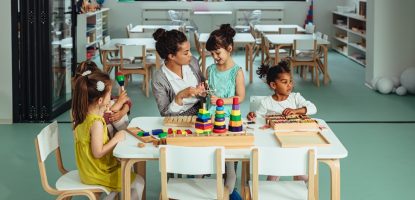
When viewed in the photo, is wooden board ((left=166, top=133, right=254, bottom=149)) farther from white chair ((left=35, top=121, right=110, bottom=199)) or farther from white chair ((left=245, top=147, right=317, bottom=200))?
white chair ((left=35, top=121, right=110, bottom=199))

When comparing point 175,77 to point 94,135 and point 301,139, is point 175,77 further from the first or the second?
point 301,139

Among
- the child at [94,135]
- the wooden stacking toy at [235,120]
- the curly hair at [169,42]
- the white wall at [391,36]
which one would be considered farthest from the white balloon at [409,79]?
the child at [94,135]

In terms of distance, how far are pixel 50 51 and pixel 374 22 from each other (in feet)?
14.2

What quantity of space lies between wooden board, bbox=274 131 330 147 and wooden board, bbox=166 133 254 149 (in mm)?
178

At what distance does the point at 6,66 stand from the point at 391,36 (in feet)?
16.2

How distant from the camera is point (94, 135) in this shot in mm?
3438

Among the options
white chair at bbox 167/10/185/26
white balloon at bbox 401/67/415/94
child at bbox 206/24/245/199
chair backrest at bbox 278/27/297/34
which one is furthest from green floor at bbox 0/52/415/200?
white chair at bbox 167/10/185/26

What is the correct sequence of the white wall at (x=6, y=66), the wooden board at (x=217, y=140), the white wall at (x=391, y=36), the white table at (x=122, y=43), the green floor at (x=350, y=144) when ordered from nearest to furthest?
1. the wooden board at (x=217, y=140)
2. the green floor at (x=350, y=144)
3. the white wall at (x=6, y=66)
4. the white wall at (x=391, y=36)
5. the white table at (x=122, y=43)

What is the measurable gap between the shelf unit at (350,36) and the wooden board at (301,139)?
8.27 meters

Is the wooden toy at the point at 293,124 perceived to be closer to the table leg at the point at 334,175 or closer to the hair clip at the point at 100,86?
the table leg at the point at 334,175

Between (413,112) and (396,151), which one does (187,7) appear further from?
(396,151)

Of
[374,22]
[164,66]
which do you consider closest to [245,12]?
[374,22]

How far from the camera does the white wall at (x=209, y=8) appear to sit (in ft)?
46.9

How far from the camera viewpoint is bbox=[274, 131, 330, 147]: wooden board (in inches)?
130
